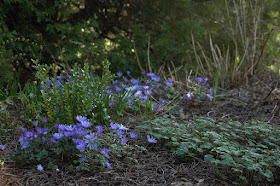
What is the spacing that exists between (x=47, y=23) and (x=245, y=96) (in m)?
2.64

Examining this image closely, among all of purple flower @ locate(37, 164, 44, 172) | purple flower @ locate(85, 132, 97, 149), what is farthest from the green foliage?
purple flower @ locate(37, 164, 44, 172)

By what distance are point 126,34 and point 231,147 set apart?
292 centimetres

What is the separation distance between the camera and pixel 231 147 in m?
1.84

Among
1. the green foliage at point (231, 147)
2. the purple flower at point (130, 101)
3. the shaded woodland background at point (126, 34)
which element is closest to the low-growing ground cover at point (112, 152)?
the green foliage at point (231, 147)

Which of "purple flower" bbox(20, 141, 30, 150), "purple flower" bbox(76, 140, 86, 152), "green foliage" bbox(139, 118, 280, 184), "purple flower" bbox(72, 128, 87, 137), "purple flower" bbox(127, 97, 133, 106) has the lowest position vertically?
"green foliage" bbox(139, 118, 280, 184)

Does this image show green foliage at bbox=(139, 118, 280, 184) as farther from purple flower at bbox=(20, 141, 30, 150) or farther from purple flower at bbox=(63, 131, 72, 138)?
purple flower at bbox=(20, 141, 30, 150)

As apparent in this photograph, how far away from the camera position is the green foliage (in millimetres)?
1752

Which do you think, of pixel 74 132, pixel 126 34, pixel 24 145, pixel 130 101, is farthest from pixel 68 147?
pixel 126 34

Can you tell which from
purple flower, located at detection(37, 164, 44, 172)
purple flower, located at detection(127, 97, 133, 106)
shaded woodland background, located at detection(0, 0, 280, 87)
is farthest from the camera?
shaded woodland background, located at detection(0, 0, 280, 87)

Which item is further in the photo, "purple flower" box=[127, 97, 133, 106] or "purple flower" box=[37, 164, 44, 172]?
"purple flower" box=[127, 97, 133, 106]

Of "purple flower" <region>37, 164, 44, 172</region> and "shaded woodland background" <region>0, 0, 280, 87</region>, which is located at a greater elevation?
"shaded woodland background" <region>0, 0, 280, 87</region>

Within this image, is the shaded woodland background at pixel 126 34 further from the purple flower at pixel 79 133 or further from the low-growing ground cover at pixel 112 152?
the purple flower at pixel 79 133

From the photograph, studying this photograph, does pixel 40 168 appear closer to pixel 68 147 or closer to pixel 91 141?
pixel 68 147

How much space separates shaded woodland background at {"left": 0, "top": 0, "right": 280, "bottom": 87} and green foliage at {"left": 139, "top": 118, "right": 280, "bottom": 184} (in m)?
1.22
